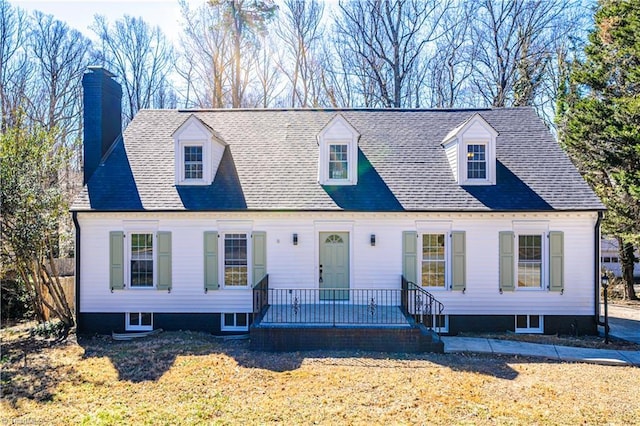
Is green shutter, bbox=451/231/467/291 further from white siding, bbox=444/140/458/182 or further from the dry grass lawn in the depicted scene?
the dry grass lawn

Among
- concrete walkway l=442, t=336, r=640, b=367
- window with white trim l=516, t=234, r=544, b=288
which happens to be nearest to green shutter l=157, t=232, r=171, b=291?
concrete walkway l=442, t=336, r=640, b=367

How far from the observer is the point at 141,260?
1165 centimetres

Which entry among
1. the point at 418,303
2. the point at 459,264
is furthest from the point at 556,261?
the point at 418,303

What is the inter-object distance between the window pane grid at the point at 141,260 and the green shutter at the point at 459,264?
8.95 m

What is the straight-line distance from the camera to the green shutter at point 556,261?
11.1 meters

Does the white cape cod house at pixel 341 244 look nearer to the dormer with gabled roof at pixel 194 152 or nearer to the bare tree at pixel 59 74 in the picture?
the dormer with gabled roof at pixel 194 152

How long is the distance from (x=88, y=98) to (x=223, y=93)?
1447cm

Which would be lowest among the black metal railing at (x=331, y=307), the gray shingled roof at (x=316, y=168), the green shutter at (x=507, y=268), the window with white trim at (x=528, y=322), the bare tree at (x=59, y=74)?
the window with white trim at (x=528, y=322)

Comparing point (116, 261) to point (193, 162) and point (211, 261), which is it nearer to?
point (211, 261)

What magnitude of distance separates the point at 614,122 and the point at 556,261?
859cm

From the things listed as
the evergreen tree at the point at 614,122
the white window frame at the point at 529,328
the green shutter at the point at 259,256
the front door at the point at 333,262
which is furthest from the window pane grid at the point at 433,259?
the evergreen tree at the point at 614,122

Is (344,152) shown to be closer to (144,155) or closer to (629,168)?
(144,155)

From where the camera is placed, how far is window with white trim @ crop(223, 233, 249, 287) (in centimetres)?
1162

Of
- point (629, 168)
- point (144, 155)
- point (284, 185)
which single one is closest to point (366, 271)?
point (284, 185)
